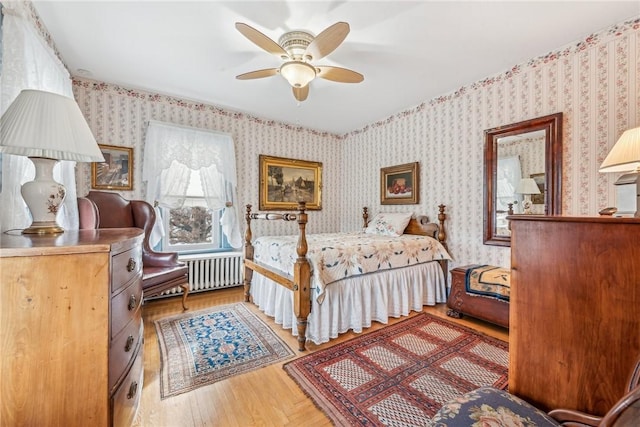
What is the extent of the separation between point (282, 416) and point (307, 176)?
3.51 meters

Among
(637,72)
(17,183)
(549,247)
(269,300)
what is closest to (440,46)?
(637,72)

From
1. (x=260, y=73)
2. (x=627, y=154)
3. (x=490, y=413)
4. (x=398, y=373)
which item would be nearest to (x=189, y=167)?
(x=260, y=73)

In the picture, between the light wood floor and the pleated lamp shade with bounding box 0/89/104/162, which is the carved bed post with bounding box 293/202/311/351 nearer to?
the light wood floor

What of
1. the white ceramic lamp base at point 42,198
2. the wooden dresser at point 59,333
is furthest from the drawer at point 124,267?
the white ceramic lamp base at point 42,198

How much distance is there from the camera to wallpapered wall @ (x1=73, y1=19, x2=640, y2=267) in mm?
2111

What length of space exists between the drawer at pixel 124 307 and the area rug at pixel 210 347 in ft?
2.52

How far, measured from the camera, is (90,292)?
86cm

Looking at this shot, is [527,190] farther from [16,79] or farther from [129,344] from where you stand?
[16,79]

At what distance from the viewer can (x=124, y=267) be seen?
3.44 feet

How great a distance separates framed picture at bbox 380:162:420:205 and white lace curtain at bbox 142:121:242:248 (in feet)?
7.48

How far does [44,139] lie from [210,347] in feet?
5.80

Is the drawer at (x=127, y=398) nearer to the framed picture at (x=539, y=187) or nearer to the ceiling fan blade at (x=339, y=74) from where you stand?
the ceiling fan blade at (x=339, y=74)

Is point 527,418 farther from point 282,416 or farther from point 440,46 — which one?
point 440,46

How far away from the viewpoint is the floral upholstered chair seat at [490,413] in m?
0.84
